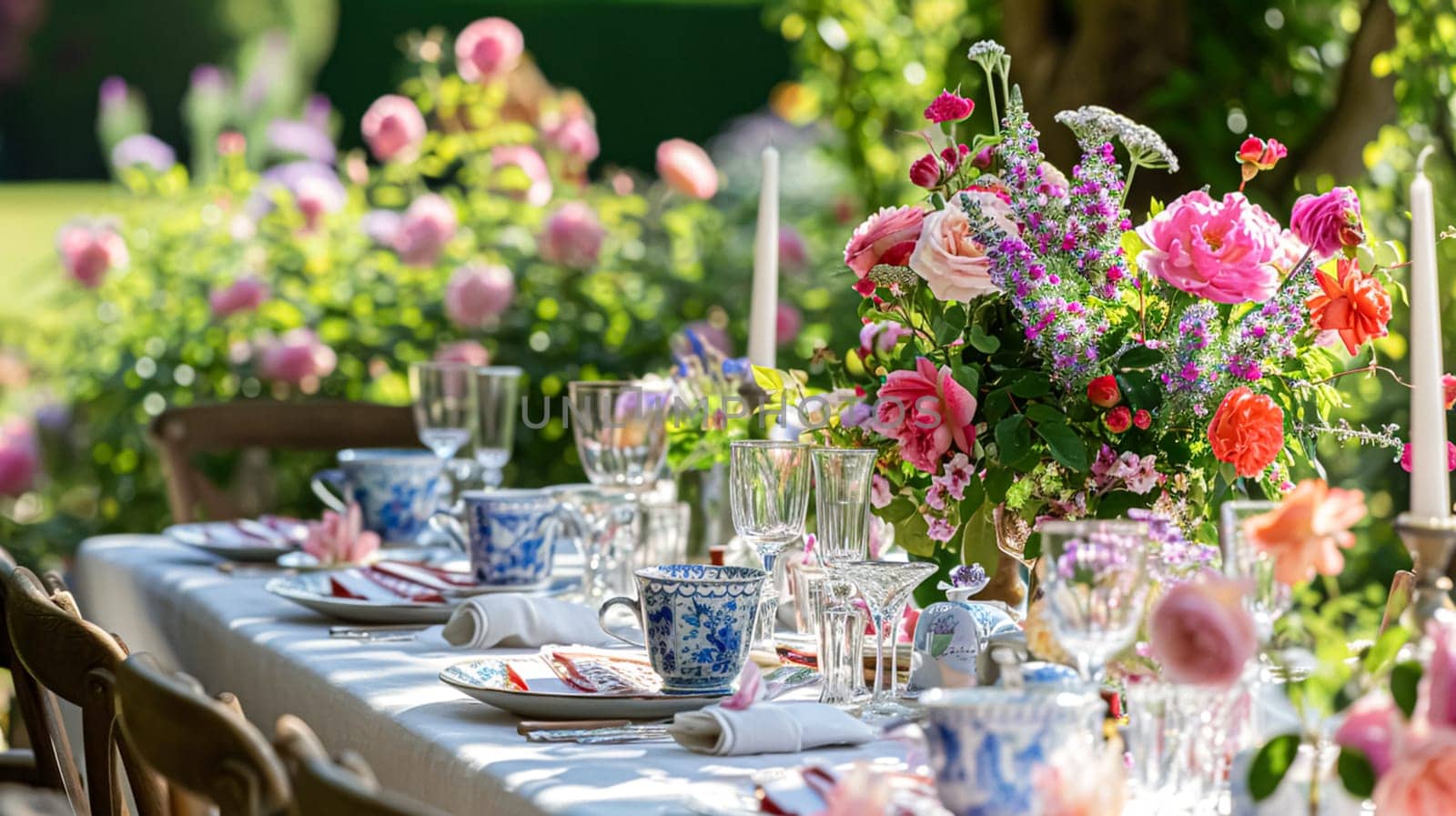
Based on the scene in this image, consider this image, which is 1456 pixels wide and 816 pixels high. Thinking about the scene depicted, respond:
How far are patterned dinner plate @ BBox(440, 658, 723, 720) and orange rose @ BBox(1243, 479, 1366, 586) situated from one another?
51cm

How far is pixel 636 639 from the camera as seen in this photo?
1715 millimetres

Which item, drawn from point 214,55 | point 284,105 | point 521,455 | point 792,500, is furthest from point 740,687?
point 214,55

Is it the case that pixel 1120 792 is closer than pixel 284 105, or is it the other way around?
pixel 1120 792

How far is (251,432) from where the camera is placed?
124 inches

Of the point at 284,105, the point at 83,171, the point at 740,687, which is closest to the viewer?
the point at 740,687

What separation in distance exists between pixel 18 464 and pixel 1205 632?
3.55 metres

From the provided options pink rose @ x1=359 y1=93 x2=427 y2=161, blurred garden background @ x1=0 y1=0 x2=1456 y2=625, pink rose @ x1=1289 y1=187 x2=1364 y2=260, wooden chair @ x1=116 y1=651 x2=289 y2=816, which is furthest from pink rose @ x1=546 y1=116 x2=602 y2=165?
wooden chair @ x1=116 y1=651 x2=289 y2=816

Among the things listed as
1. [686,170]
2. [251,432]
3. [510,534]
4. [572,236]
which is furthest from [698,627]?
[572,236]

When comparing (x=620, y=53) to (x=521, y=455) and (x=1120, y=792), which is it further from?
(x=1120, y=792)

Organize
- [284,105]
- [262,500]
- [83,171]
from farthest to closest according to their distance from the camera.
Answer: [83,171] < [284,105] < [262,500]

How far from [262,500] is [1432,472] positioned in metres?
2.98

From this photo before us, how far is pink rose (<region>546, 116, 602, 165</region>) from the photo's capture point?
4.09m

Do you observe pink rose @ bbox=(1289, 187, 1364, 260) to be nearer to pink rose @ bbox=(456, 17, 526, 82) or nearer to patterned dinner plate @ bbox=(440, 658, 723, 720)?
patterned dinner plate @ bbox=(440, 658, 723, 720)

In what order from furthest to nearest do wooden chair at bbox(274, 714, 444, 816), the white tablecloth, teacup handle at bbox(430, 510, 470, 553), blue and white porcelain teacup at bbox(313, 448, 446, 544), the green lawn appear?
the green lawn < blue and white porcelain teacup at bbox(313, 448, 446, 544) < teacup handle at bbox(430, 510, 470, 553) < the white tablecloth < wooden chair at bbox(274, 714, 444, 816)
